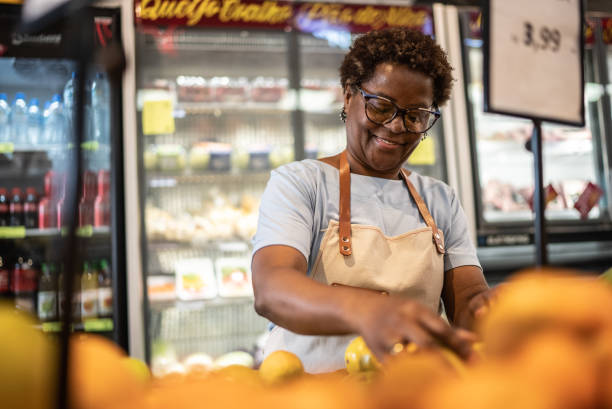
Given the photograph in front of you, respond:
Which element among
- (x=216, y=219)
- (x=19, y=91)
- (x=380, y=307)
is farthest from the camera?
(x=216, y=219)

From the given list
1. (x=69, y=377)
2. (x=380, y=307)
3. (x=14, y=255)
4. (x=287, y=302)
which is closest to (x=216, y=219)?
(x=14, y=255)

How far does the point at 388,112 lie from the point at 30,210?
2357 mm

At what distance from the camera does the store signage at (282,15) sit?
2.97 m

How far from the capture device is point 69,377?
1.21ft

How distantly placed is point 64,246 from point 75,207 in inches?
1.1

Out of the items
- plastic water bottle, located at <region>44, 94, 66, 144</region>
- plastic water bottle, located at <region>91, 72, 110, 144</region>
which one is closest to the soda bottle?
plastic water bottle, located at <region>44, 94, 66, 144</region>

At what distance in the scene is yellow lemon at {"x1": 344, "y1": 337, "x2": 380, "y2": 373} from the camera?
30.3 inches

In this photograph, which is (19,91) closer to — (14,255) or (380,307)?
(14,255)

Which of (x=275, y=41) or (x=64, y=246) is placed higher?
(x=275, y=41)

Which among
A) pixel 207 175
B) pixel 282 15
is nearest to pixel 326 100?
pixel 282 15

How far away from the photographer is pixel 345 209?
55.9 inches

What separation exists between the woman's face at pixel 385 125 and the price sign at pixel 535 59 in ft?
0.64

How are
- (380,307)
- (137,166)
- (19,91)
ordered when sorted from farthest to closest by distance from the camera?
(19,91)
(137,166)
(380,307)

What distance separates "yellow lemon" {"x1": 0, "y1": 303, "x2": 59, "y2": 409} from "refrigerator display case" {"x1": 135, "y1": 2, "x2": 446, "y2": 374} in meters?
2.71
